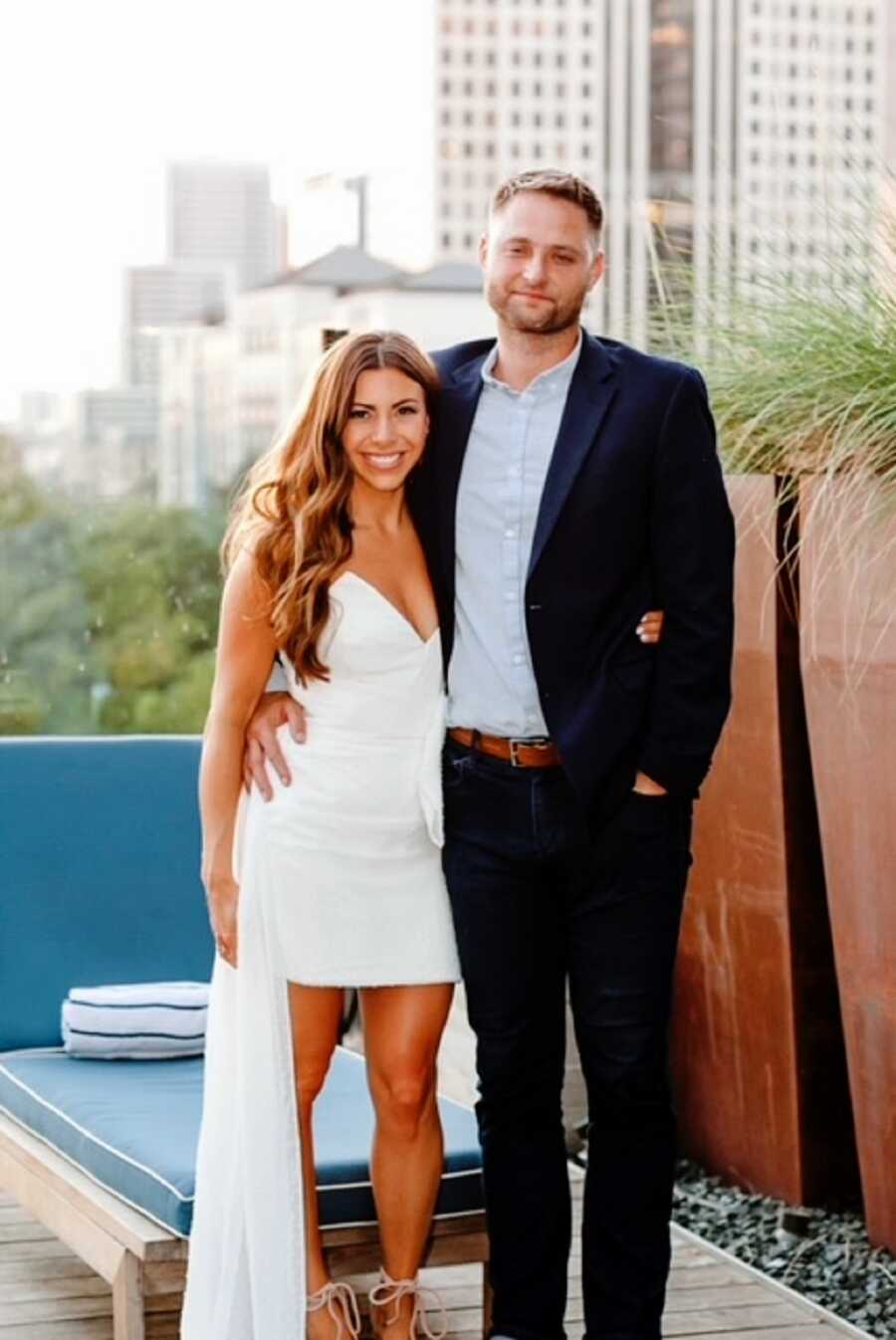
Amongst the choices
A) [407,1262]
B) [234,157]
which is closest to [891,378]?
[407,1262]

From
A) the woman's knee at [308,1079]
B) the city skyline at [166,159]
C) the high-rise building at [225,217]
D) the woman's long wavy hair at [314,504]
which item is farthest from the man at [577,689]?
the high-rise building at [225,217]

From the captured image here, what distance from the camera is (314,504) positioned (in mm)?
2818

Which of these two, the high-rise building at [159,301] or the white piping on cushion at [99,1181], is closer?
the white piping on cushion at [99,1181]

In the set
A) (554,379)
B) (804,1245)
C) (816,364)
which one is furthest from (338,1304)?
(816,364)

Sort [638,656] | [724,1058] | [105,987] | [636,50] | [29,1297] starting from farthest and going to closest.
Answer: [636,50], [724,1058], [105,987], [29,1297], [638,656]

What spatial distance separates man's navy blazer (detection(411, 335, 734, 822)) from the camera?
276 centimetres

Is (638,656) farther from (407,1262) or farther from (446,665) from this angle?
(407,1262)

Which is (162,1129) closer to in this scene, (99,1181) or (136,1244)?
(99,1181)

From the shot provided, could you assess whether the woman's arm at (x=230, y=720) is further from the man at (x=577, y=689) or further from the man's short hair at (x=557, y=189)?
the man's short hair at (x=557, y=189)

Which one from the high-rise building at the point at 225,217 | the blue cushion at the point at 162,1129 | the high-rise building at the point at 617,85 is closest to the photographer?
the blue cushion at the point at 162,1129

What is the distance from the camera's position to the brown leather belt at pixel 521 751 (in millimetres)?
2801

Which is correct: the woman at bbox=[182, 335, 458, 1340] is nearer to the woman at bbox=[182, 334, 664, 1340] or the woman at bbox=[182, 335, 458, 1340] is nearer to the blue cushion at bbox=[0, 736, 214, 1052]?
the woman at bbox=[182, 334, 664, 1340]

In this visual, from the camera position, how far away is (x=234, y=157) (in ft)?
33.6

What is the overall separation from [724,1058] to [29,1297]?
138 centimetres
